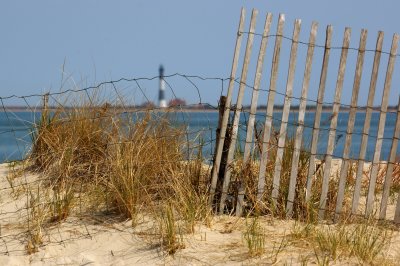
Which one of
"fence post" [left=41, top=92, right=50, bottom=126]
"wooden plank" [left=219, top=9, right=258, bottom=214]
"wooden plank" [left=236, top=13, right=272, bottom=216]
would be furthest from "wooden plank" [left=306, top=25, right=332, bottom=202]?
"fence post" [left=41, top=92, right=50, bottom=126]

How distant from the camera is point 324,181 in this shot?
6031mm

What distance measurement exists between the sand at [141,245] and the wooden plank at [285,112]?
0.97 ft

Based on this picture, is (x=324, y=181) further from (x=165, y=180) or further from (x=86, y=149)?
(x=86, y=149)

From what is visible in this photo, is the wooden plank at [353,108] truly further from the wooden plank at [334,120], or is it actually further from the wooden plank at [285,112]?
the wooden plank at [285,112]

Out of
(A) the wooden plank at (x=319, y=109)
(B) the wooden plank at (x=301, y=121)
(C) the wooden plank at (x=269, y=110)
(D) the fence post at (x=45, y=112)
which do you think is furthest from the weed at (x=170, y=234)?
(D) the fence post at (x=45, y=112)

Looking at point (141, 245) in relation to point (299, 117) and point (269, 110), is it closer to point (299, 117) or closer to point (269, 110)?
point (269, 110)

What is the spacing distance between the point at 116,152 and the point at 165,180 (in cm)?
51

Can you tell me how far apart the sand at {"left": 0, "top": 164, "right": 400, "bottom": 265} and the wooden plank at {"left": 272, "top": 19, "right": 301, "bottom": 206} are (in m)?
0.30

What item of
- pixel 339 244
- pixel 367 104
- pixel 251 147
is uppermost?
pixel 367 104

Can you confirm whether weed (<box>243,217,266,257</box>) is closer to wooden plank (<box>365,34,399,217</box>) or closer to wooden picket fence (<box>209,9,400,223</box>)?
wooden picket fence (<box>209,9,400,223</box>)

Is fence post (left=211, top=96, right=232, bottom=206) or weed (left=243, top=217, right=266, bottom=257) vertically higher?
fence post (left=211, top=96, right=232, bottom=206)

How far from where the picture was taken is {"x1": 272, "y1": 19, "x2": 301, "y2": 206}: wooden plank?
585cm

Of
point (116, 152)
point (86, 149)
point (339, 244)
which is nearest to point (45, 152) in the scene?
point (86, 149)

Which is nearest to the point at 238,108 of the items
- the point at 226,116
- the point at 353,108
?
the point at 226,116
